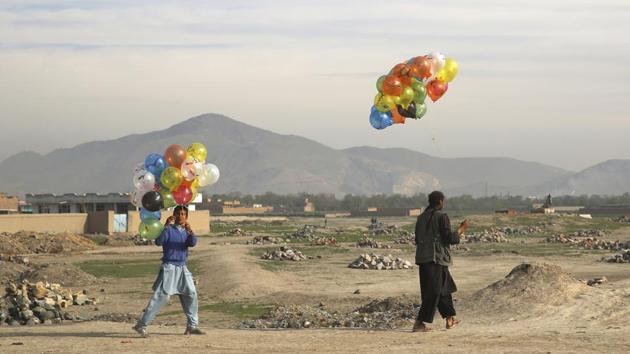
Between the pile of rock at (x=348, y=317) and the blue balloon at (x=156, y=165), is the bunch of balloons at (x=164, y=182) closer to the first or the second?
the blue balloon at (x=156, y=165)

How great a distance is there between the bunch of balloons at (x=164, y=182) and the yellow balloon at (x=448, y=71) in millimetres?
6329

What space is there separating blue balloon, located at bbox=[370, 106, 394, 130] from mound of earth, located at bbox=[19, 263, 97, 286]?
51.2 feet

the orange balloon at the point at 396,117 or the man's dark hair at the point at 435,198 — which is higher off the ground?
the orange balloon at the point at 396,117

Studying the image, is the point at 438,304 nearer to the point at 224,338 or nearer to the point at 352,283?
the point at 224,338

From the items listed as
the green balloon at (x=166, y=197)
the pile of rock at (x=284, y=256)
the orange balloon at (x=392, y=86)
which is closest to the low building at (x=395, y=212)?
the pile of rock at (x=284, y=256)

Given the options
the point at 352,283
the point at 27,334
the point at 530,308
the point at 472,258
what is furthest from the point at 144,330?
the point at 472,258

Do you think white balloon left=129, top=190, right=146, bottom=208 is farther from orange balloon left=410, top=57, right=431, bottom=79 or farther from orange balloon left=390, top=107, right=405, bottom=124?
orange balloon left=410, top=57, right=431, bottom=79

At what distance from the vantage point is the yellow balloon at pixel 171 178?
63.1ft

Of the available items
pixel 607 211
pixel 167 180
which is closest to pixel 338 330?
pixel 167 180

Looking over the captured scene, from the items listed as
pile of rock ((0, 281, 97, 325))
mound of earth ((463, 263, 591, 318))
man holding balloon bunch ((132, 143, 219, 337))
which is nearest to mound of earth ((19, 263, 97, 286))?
pile of rock ((0, 281, 97, 325))

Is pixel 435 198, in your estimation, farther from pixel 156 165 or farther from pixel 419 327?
pixel 156 165

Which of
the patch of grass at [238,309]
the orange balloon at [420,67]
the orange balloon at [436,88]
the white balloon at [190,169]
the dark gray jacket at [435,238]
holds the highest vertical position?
the orange balloon at [420,67]

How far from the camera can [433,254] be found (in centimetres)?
1719

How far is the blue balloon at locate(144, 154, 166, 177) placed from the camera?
767 inches
